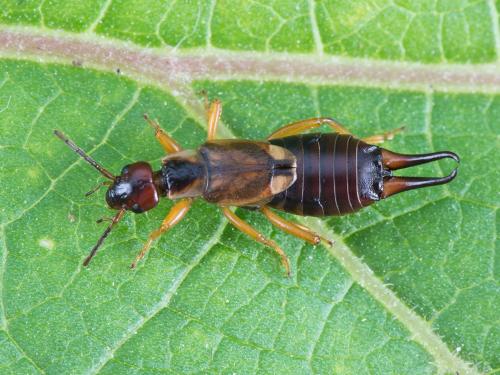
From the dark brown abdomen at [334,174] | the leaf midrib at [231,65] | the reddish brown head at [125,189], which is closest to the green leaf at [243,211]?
the leaf midrib at [231,65]

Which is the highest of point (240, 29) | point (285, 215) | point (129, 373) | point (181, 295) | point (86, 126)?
point (240, 29)

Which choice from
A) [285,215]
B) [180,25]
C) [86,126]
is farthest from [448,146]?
[86,126]

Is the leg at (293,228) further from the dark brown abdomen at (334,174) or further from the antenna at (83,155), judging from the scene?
the antenna at (83,155)

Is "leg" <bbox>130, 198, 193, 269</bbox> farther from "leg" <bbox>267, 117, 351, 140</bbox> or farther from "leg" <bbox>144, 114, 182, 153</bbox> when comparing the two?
"leg" <bbox>267, 117, 351, 140</bbox>

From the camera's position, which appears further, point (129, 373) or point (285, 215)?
point (285, 215)

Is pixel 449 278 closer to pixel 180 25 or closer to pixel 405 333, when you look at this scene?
pixel 405 333

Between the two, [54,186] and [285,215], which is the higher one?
[54,186]
